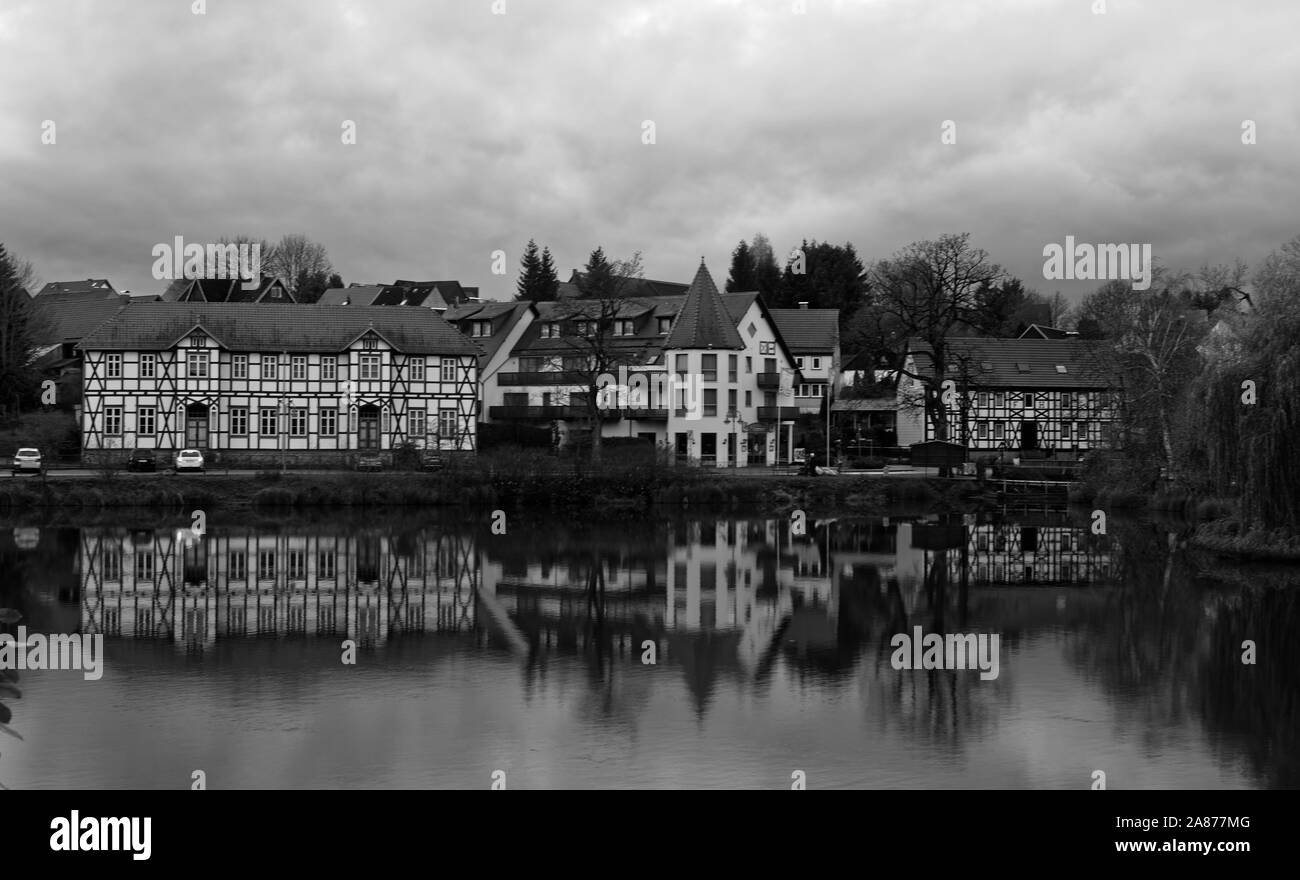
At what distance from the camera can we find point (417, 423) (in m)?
65.8

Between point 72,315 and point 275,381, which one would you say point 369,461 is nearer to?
point 275,381

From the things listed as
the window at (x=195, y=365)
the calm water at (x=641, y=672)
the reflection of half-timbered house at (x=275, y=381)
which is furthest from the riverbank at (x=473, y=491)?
the calm water at (x=641, y=672)

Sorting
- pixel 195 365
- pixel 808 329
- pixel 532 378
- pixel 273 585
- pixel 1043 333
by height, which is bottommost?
pixel 273 585

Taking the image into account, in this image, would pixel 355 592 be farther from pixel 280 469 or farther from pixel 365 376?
pixel 365 376

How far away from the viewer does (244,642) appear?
22484 mm

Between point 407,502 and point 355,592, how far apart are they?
23.7 metres

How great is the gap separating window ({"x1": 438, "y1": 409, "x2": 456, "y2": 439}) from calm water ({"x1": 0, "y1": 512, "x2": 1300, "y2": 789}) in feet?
92.1

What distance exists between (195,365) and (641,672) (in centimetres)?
4860

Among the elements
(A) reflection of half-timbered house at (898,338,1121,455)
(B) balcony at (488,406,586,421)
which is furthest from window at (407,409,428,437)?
(A) reflection of half-timbered house at (898,338,1121,455)

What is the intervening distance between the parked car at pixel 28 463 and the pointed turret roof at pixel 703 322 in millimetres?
30919

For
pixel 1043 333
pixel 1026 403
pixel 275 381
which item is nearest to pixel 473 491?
pixel 275 381

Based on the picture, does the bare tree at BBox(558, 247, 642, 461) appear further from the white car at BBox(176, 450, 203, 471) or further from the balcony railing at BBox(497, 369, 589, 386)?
the white car at BBox(176, 450, 203, 471)

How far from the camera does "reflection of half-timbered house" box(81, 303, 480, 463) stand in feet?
205
